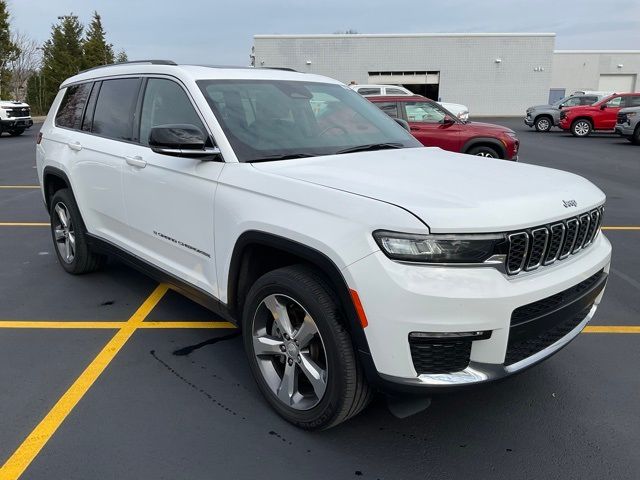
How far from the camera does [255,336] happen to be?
3021mm

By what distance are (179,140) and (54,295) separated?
8.58ft

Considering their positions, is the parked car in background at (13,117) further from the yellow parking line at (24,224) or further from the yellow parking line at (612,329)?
the yellow parking line at (612,329)

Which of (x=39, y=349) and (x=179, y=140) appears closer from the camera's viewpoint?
(x=179, y=140)

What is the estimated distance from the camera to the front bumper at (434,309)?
2.25 m

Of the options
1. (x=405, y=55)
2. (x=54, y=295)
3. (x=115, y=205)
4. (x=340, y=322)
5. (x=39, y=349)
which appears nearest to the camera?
(x=340, y=322)

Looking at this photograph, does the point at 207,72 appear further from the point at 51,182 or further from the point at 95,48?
the point at 95,48

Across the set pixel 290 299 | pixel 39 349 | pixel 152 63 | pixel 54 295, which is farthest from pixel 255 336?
pixel 54 295

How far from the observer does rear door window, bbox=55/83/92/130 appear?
497 cm

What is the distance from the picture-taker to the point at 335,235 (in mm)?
2445

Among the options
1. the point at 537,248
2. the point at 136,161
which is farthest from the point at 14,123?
the point at 537,248

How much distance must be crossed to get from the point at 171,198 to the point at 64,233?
2.36 metres

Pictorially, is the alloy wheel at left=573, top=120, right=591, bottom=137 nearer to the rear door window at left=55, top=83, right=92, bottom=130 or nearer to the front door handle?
the rear door window at left=55, top=83, right=92, bottom=130

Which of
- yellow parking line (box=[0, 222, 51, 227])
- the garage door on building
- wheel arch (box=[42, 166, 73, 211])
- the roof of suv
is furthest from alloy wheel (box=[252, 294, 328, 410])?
the garage door on building

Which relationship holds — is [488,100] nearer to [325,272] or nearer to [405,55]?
[405,55]
